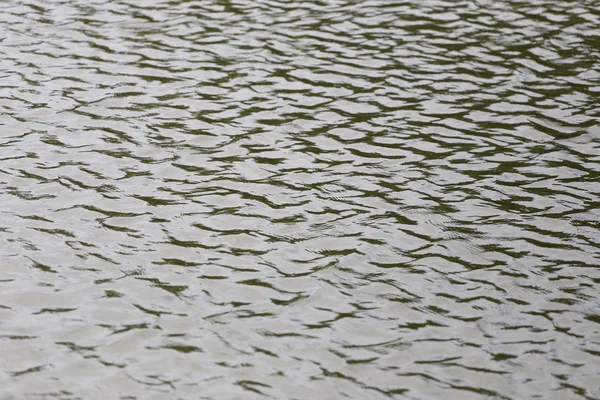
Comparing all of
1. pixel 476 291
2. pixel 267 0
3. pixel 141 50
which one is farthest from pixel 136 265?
pixel 267 0

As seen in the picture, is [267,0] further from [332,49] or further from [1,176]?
[1,176]

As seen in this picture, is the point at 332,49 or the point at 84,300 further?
the point at 332,49

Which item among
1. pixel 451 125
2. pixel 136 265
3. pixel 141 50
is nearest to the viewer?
pixel 136 265

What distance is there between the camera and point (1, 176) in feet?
27.1

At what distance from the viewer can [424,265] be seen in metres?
7.02

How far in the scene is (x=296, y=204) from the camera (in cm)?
797

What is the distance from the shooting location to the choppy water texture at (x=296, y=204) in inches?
229

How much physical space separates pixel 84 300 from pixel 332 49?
6365 millimetres

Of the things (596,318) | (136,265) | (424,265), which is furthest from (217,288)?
(596,318)

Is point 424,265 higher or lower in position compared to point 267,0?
lower

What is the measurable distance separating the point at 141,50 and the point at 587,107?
226 inches

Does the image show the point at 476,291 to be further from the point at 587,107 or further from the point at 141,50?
the point at 141,50

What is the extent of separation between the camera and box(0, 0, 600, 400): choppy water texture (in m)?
5.81

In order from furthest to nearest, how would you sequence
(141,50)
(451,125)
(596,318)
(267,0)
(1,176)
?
(267,0) < (141,50) < (451,125) < (1,176) < (596,318)
